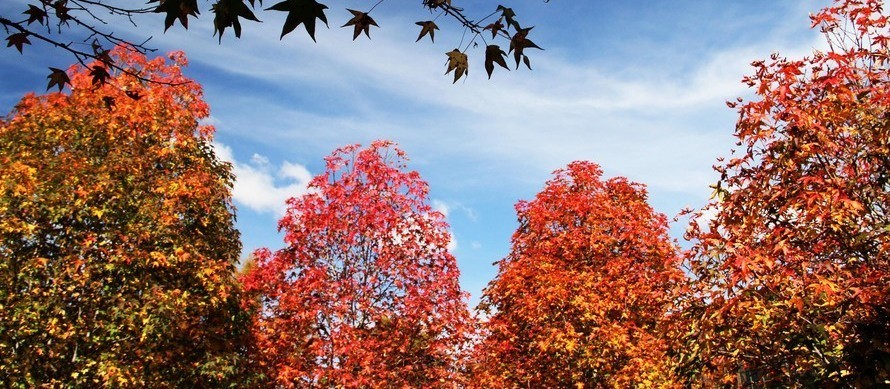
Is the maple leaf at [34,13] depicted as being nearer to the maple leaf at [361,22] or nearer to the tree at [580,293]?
the maple leaf at [361,22]

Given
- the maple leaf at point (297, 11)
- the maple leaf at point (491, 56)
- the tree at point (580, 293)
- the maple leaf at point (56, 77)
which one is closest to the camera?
the maple leaf at point (297, 11)

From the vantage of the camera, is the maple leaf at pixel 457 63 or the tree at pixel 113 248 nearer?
the maple leaf at pixel 457 63

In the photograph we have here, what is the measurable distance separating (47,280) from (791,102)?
14.3 metres

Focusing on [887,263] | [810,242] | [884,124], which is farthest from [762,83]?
[887,263]

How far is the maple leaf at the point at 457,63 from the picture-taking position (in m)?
3.74

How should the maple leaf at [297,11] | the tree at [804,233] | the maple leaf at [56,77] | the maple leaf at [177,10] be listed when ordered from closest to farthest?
the maple leaf at [297,11], the maple leaf at [177,10], the maple leaf at [56,77], the tree at [804,233]

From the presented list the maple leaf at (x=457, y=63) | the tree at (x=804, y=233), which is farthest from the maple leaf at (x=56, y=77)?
the tree at (x=804, y=233)

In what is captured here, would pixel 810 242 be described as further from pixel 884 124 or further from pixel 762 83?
pixel 762 83

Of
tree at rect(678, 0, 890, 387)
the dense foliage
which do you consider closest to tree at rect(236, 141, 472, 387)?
the dense foliage

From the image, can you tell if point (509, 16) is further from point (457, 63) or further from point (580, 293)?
point (580, 293)

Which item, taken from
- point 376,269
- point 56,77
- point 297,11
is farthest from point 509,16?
point 376,269

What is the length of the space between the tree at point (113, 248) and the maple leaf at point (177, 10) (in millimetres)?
11318

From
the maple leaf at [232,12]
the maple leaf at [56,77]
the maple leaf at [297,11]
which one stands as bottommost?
the maple leaf at [297,11]

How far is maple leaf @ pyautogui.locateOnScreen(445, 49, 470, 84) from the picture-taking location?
12.3ft
